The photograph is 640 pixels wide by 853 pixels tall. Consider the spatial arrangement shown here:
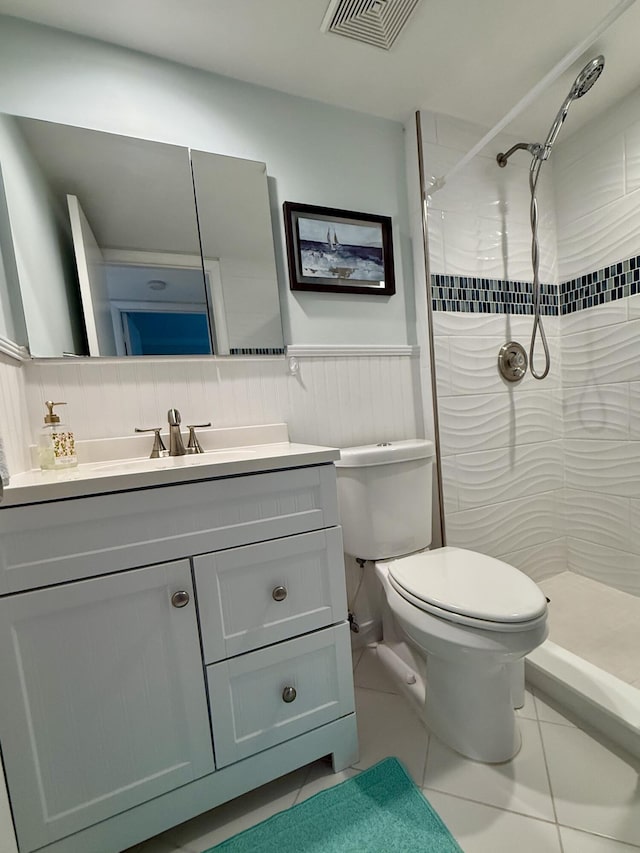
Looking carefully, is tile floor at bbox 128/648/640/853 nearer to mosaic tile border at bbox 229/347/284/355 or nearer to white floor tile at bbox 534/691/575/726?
white floor tile at bbox 534/691/575/726

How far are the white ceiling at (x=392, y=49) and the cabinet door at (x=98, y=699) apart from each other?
1.47 meters

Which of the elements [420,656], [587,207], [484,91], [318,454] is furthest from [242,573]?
[587,207]

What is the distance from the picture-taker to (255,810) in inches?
36.9

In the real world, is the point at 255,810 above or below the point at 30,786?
below

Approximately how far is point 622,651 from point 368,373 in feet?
4.41

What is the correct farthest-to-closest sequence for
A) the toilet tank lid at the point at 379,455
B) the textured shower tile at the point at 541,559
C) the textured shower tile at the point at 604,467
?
the textured shower tile at the point at 541,559, the textured shower tile at the point at 604,467, the toilet tank lid at the point at 379,455

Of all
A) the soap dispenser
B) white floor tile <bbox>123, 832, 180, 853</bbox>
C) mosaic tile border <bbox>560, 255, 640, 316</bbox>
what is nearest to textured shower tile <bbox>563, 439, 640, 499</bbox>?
mosaic tile border <bbox>560, 255, 640, 316</bbox>

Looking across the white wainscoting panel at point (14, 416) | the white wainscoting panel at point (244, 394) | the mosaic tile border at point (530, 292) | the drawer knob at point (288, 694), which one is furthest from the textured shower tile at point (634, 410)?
the white wainscoting panel at point (14, 416)

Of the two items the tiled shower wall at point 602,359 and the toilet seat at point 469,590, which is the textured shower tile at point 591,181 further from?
the toilet seat at point 469,590

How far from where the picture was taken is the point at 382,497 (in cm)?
126

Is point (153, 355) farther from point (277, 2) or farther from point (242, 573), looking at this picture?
point (277, 2)

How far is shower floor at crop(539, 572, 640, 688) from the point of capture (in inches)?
51.4

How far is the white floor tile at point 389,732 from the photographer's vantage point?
104 centimetres

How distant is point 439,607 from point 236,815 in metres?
0.71
